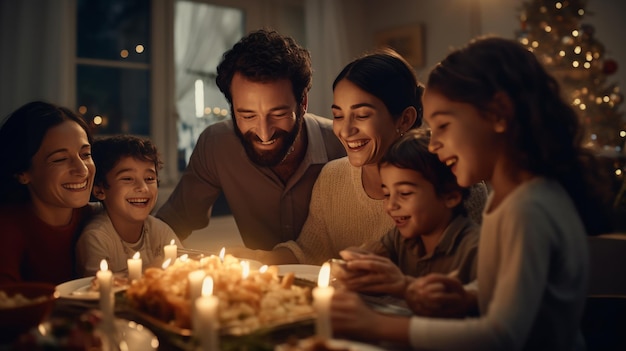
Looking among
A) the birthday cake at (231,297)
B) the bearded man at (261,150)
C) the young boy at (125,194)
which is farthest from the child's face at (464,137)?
the young boy at (125,194)

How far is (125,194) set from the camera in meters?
2.26

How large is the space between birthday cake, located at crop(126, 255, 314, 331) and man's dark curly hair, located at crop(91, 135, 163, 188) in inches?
33.7

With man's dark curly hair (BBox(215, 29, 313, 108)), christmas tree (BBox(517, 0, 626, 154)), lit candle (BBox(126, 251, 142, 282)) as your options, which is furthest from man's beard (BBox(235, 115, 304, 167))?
christmas tree (BBox(517, 0, 626, 154))

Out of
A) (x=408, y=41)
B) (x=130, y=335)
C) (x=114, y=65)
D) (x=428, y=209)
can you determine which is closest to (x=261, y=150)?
(x=428, y=209)

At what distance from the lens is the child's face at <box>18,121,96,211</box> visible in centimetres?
203

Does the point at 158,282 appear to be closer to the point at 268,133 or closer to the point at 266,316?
the point at 266,316

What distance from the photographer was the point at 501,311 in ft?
3.73

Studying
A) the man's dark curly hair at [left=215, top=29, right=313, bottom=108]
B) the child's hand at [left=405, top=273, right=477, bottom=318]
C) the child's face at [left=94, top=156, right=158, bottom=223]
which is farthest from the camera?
the man's dark curly hair at [left=215, top=29, right=313, bottom=108]

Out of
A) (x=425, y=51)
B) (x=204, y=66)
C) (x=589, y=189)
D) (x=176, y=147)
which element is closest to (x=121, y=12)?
(x=204, y=66)

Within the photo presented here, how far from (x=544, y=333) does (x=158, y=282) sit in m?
0.93

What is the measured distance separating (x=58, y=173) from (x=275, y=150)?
3.13ft

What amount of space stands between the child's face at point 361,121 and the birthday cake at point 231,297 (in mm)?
741

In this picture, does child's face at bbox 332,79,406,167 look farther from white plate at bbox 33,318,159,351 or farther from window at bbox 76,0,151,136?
window at bbox 76,0,151,136

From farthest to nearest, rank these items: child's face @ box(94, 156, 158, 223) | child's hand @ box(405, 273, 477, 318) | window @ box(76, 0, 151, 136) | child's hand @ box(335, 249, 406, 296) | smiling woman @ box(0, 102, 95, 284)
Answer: window @ box(76, 0, 151, 136)
child's face @ box(94, 156, 158, 223)
smiling woman @ box(0, 102, 95, 284)
child's hand @ box(335, 249, 406, 296)
child's hand @ box(405, 273, 477, 318)
